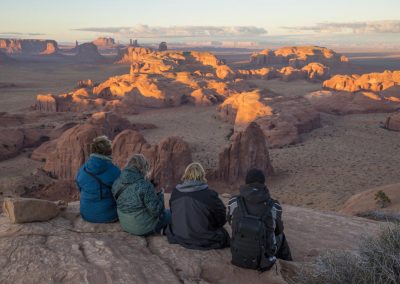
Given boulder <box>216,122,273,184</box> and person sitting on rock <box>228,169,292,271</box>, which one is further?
boulder <box>216,122,273,184</box>

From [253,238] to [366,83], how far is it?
52764 mm

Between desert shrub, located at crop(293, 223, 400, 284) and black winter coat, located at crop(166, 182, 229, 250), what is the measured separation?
1.49 meters

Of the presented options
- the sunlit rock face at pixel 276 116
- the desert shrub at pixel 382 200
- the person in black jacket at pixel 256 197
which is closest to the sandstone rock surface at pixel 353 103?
the sunlit rock face at pixel 276 116

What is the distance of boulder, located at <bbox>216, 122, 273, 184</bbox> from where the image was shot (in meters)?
21.4

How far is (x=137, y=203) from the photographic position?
6.56 m

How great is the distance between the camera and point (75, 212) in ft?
25.6

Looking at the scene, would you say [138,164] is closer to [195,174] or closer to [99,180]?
[99,180]

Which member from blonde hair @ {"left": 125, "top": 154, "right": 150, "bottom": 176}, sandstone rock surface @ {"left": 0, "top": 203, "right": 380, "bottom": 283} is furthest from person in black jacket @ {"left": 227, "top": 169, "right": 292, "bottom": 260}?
blonde hair @ {"left": 125, "top": 154, "right": 150, "bottom": 176}

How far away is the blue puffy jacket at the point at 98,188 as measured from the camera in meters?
6.83

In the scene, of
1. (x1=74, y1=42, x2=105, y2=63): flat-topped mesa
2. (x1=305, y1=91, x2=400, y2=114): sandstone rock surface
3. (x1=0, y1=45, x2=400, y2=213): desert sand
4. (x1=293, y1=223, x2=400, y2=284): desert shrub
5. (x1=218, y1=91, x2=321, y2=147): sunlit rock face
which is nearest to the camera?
(x1=293, y1=223, x2=400, y2=284): desert shrub

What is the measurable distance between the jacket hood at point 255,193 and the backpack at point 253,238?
0.10m

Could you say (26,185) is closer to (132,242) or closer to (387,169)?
(132,242)

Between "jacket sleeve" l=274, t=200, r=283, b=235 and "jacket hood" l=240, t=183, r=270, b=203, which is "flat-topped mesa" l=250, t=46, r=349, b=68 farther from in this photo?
"jacket hood" l=240, t=183, r=270, b=203

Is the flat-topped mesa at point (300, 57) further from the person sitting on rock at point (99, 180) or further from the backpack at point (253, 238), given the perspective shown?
the backpack at point (253, 238)
